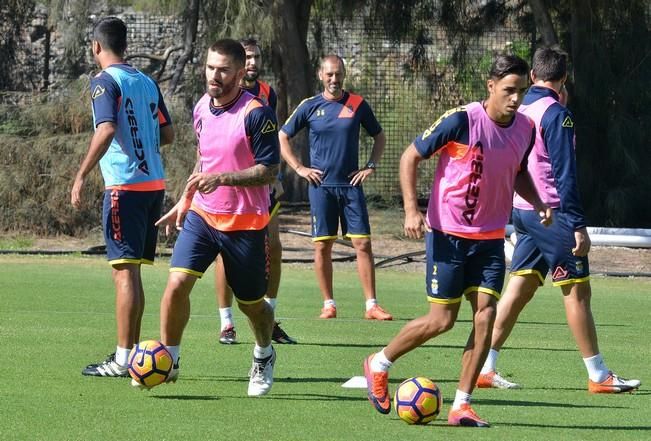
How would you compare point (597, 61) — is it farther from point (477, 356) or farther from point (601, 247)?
point (477, 356)

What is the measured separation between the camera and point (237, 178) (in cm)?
767

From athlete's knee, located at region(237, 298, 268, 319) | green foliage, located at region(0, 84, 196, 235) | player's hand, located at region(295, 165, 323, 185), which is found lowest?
green foliage, located at region(0, 84, 196, 235)

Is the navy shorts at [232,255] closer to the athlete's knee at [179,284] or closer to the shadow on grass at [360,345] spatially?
the athlete's knee at [179,284]

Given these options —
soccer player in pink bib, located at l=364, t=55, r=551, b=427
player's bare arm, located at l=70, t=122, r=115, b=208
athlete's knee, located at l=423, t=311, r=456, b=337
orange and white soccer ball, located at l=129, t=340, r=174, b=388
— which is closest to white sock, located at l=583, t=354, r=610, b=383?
soccer player in pink bib, located at l=364, t=55, r=551, b=427

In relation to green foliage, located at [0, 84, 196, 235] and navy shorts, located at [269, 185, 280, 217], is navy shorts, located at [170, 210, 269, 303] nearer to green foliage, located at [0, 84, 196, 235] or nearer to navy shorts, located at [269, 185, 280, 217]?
navy shorts, located at [269, 185, 280, 217]

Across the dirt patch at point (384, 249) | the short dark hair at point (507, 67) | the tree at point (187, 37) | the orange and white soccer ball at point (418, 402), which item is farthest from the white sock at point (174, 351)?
the tree at point (187, 37)

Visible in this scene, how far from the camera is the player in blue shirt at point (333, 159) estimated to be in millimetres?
12648

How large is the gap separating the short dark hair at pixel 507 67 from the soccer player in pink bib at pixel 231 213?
56.3 inches

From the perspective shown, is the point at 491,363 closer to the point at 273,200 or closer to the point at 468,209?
the point at 468,209

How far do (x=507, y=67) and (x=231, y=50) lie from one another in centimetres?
169

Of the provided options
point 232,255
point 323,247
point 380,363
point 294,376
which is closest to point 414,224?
point 380,363

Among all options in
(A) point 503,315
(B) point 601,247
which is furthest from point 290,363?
(B) point 601,247

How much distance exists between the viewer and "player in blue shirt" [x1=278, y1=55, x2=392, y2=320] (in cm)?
1265

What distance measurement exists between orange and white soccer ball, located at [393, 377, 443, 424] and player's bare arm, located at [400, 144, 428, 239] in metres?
0.81
